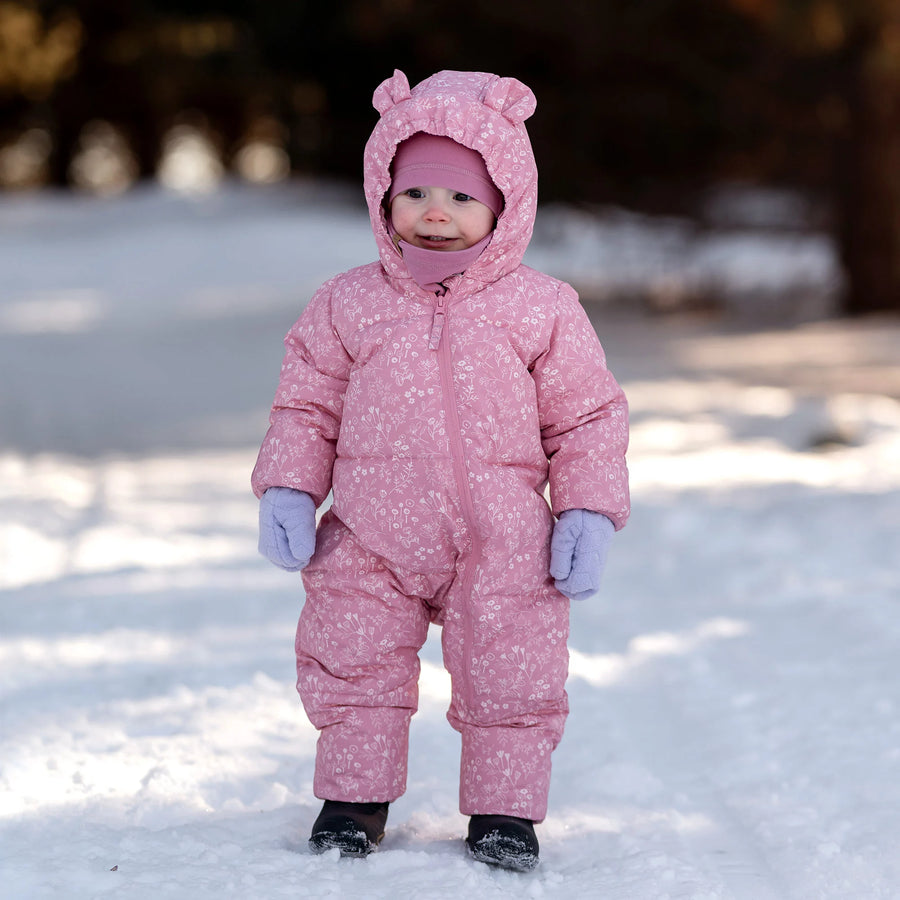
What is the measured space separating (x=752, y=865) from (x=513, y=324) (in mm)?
1015

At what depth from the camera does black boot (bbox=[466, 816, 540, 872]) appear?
7.29ft

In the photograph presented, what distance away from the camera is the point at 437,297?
7.30 feet

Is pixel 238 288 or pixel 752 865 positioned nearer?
pixel 752 865

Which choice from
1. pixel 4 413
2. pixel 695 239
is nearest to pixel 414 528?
pixel 4 413

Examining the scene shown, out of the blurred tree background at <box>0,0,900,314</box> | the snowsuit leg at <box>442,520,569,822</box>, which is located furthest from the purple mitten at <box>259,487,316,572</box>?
the blurred tree background at <box>0,0,900,314</box>

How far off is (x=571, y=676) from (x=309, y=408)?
1.20 m

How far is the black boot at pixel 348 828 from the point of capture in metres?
2.25

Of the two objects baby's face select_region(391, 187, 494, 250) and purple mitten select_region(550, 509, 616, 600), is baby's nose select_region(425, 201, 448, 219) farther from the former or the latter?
purple mitten select_region(550, 509, 616, 600)

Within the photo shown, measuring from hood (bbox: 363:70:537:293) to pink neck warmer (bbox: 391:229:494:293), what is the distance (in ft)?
0.06

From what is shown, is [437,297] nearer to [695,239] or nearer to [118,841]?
[118,841]

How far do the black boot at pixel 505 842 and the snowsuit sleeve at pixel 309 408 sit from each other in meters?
0.64

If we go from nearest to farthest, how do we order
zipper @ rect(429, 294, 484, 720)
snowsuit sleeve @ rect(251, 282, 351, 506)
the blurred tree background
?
zipper @ rect(429, 294, 484, 720) < snowsuit sleeve @ rect(251, 282, 351, 506) < the blurred tree background

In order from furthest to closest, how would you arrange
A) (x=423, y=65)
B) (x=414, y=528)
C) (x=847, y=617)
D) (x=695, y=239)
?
(x=423, y=65) < (x=695, y=239) < (x=847, y=617) < (x=414, y=528)

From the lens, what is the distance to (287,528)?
2.25 m
